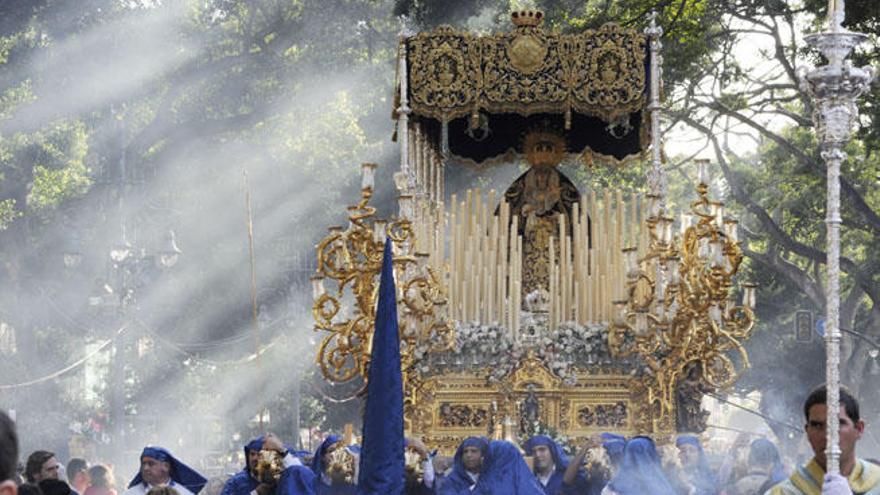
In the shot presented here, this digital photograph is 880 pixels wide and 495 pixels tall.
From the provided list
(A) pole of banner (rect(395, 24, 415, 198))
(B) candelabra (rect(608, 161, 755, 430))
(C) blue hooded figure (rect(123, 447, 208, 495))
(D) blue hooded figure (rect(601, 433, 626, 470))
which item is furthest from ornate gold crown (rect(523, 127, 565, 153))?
(C) blue hooded figure (rect(123, 447, 208, 495))

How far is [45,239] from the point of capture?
4247 cm

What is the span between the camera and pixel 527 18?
17.6 meters

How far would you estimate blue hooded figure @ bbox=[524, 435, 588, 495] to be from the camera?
48.1 feet

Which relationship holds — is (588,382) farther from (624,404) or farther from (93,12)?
(93,12)

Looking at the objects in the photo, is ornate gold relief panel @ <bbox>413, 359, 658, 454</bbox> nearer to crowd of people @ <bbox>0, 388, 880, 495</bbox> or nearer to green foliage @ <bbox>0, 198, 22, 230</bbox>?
crowd of people @ <bbox>0, 388, 880, 495</bbox>

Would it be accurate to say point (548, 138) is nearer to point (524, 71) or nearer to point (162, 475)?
point (524, 71)

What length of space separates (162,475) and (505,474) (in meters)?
2.23

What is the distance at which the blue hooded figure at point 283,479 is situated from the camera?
11945 mm

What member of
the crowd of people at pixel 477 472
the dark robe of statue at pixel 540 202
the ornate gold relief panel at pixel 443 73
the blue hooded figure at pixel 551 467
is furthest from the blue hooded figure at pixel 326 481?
the dark robe of statue at pixel 540 202

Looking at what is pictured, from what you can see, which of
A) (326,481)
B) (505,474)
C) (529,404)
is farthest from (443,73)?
(326,481)

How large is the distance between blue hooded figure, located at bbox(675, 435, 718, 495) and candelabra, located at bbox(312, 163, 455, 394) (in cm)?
225

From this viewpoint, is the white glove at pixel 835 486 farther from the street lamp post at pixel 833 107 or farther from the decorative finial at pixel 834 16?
the decorative finial at pixel 834 16

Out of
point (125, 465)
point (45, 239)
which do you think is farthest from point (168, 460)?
point (45, 239)

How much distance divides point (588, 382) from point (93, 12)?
3117cm
